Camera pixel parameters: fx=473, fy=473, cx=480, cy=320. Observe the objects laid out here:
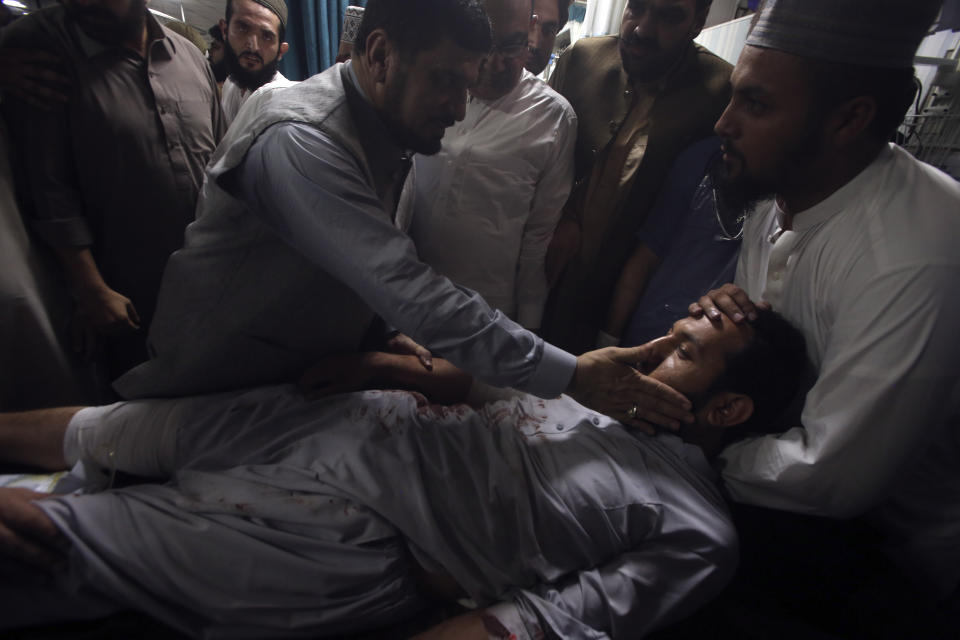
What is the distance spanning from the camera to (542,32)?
2049 mm

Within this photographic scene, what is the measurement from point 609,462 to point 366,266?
772 millimetres

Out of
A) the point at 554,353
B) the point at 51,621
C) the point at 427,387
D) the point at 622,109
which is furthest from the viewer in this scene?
the point at 622,109

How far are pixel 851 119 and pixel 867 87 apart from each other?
0.07 meters

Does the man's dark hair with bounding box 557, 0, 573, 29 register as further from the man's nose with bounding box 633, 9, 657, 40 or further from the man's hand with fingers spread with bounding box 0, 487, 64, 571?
the man's hand with fingers spread with bounding box 0, 487, 64, 571

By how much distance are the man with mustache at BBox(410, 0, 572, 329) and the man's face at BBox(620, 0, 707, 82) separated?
0.29 meters

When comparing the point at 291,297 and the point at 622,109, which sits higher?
the point at 622,109

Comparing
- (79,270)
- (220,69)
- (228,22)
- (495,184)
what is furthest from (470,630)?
(220,69)

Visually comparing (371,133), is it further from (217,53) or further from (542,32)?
(217,53)

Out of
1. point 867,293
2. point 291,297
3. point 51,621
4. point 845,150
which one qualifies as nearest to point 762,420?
point 867,293

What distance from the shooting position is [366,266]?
3.22 feet

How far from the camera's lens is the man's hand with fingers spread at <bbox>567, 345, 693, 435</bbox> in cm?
121

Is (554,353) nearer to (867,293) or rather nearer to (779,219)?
(867,293)

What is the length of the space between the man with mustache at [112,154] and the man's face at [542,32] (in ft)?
4.52

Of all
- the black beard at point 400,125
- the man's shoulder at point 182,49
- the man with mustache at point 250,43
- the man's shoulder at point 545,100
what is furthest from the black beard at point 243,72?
the black beard at point 400,125
